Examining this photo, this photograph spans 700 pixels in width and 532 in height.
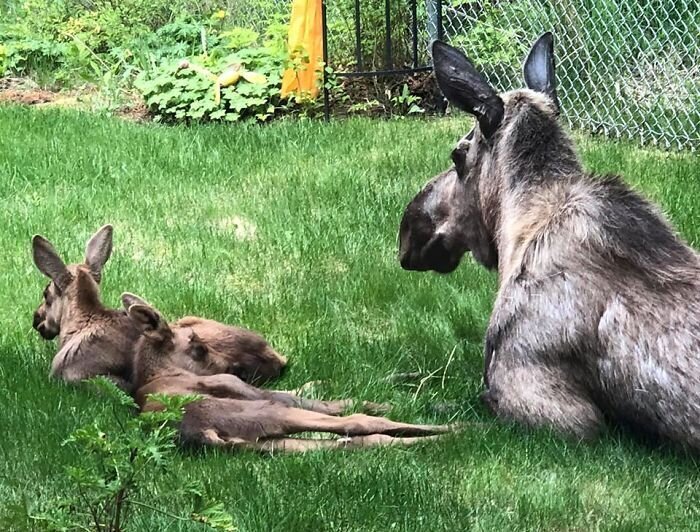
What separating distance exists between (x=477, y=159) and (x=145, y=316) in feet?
5.15

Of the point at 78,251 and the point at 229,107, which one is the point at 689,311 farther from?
the point at 229,107

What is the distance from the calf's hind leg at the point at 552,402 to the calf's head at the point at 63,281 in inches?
79.1

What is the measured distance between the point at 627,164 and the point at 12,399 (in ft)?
16.9

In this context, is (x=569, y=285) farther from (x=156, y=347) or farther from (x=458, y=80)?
(x=156, y=347)

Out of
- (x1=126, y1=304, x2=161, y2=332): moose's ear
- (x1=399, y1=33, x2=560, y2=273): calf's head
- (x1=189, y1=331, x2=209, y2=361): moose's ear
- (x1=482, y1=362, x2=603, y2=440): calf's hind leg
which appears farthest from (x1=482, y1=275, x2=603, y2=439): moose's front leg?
(x1=126, y1=304, x2=161, y2=332): moose's ear

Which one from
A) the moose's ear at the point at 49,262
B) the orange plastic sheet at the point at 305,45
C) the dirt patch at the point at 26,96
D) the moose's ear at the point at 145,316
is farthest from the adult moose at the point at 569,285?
the dirt patch at the point at 26,96

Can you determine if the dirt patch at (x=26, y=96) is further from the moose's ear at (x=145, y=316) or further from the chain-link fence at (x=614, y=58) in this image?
the moose's ear at (x=145, y=316)

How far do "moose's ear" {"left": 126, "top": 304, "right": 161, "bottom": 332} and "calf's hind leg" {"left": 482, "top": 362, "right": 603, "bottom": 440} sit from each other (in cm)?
148

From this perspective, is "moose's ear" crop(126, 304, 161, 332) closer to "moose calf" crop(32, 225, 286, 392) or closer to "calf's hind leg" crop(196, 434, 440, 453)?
"moose calf" crop(32, 225, 286, 392)

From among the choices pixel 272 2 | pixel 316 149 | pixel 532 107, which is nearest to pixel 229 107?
pixel 316 149

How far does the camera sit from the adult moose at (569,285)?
4.11 metres

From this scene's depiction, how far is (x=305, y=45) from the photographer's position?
10.5 meters

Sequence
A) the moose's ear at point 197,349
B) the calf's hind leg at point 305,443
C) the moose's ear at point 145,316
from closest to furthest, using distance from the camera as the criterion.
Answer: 1. the calf's hind leg at point 305,443
2. the moose's ear at point 145,316
3. the moose's ear at point 197,349

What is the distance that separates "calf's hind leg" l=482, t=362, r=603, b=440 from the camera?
4.26 metres
